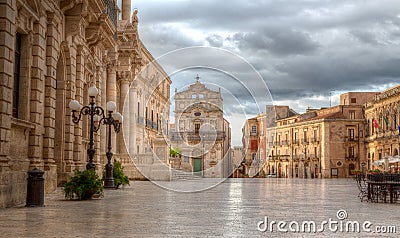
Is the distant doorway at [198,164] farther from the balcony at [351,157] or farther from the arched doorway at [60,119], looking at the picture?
the arched doorway at [60,119]

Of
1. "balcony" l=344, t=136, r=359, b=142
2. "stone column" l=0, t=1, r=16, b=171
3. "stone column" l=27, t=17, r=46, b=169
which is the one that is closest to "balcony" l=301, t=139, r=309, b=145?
"balcony" l=344, t=136, r=359, b=142

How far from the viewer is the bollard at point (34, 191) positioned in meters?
12.9

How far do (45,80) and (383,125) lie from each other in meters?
57.7

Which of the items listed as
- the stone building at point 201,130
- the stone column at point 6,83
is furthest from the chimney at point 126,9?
the stone column at point 6,83

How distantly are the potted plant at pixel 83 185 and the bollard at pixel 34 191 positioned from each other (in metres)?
2.17

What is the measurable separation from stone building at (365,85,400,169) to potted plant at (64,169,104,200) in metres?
49.0

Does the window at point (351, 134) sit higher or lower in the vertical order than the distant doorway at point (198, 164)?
higher

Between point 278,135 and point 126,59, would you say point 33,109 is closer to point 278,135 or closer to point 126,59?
point 126,59

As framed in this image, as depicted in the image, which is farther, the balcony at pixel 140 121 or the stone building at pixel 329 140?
the stone building at pixel 329 140

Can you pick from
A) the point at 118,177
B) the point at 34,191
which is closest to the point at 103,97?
the point at 118,177

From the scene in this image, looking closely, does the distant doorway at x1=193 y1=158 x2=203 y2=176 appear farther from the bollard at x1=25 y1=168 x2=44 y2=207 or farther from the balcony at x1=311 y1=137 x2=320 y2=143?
the bollard at x1=25 y1=168 x2=44 y2=207

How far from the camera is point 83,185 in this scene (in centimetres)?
1559

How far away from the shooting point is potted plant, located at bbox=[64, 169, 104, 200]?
1538 cm

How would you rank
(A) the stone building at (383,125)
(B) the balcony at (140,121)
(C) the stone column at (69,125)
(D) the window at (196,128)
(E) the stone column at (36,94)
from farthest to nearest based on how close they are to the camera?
(A) the stone building at (383,125)
(B) the balcony at (140,121)
(D) the window at (196,128)
(C) the stone column at (69,125)
(E) the stone column at (36,94)
